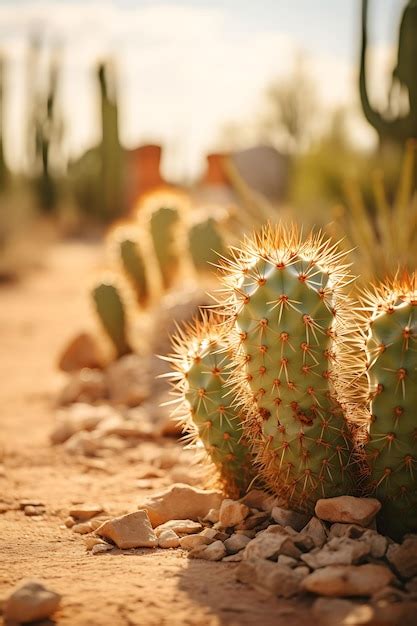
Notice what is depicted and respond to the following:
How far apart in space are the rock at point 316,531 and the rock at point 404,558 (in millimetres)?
250

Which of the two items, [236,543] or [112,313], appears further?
[112,313]

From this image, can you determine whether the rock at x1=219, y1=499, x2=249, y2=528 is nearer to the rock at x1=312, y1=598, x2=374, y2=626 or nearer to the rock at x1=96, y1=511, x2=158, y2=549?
the rock at x1=96, y1=511, x2=158, y2=549

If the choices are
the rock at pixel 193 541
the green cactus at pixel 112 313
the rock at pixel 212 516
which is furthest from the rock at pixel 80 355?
the rock at pixel 193 541

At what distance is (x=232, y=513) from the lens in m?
3.25

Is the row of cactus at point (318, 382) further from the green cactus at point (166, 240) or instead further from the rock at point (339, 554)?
the green cactus at point (166, 240)

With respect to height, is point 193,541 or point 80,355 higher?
point 80,355

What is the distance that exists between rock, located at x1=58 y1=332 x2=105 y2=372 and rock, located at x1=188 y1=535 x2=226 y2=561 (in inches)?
186

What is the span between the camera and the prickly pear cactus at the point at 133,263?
8742 millimetres

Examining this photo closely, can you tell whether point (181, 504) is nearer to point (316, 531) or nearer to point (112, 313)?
point (316, 531)

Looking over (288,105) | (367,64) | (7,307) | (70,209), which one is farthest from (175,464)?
(288,105)

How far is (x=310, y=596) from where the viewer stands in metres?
2.59

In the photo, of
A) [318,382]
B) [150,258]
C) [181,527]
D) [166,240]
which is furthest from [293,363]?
[150,258]

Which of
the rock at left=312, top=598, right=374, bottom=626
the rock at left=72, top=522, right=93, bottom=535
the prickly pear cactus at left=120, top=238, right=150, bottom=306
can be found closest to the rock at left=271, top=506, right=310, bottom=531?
the rock at left=312, top=598, right=374, bottom=626

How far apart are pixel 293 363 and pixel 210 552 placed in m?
0.74
